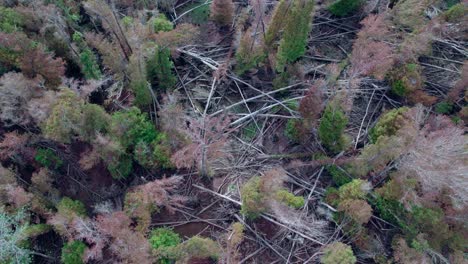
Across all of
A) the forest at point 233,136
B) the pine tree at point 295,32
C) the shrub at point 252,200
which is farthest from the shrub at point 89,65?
the shrub at point 252,200

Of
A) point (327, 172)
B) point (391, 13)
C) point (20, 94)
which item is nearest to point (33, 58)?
point (20, 94)

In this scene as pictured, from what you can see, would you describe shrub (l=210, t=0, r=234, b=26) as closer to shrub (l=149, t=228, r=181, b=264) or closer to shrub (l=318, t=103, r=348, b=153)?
shrub (l=318, t=103, r=348, b=153)

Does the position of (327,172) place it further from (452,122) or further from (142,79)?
(142,79)

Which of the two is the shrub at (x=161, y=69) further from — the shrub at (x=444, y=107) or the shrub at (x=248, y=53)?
the shrub at (x=444, y=107)

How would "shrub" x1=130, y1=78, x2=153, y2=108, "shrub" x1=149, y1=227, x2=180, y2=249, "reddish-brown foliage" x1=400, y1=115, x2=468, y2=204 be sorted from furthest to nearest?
"shrub" x1=130, y1=78, x2=153, y2=108
"shrub" x1=149, y1=227, x2=180, y2=249
"reddish-brown foliage" x1=400, y1=115, x2=468, y2=204

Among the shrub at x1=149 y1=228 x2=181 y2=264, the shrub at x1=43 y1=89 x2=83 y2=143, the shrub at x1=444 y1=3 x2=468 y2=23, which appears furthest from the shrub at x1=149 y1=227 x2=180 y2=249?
the shrub at x1=444 y1=3 x2=468 y2=23

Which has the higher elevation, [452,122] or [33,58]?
[33,58]
